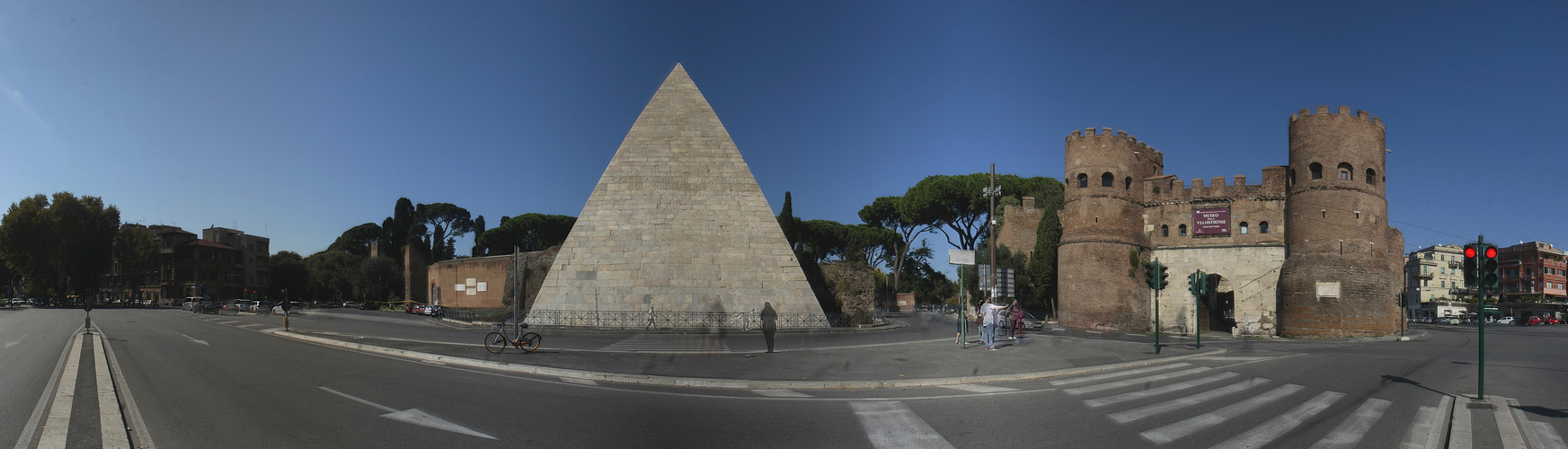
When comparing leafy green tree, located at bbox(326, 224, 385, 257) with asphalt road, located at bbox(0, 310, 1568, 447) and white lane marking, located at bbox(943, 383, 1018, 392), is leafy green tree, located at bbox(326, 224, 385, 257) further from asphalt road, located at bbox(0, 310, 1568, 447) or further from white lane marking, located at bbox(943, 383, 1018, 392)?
white lane marking, located at bbox(943, 383, 1018, 392)

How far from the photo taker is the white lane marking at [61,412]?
5.46 m

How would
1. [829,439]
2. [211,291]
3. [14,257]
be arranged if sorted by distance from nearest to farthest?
[829,439] < [14,257] < [211,291]

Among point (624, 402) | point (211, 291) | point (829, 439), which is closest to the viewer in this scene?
point (829, 439)

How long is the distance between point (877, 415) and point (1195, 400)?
13.9ft

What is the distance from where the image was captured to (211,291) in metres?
64.9

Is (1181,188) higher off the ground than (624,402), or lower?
higher

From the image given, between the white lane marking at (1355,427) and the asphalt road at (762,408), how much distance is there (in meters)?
0.04

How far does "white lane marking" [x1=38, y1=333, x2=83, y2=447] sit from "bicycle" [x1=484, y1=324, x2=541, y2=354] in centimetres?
565

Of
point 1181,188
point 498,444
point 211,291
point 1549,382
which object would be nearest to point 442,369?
point 498,444

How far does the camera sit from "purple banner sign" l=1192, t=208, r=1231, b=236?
30.6 m

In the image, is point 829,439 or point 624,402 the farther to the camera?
point 624,402

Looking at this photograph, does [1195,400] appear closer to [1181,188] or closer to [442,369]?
[442,369]

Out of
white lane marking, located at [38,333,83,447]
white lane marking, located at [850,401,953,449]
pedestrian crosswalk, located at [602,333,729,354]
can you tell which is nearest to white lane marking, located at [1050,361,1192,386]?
white lane marking, located at [850,401,953,449]

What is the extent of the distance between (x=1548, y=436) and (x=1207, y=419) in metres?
3.07
